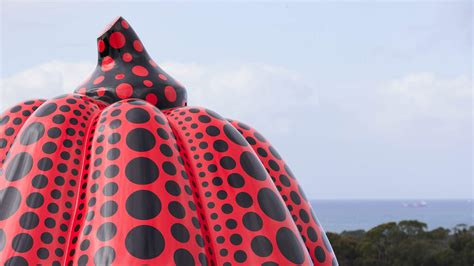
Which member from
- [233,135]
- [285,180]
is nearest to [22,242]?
[233,135]

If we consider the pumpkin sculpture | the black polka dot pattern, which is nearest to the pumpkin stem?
the pumpkin sculpture

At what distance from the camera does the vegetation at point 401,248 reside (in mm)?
12914

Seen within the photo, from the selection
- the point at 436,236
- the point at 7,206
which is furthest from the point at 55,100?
the point at 436,236

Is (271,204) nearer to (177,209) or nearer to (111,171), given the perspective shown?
(177,209)

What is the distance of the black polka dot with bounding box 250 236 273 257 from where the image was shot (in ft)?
10.3

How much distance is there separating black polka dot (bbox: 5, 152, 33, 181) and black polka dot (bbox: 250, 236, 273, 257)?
3.96 ft

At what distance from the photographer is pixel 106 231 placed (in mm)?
2924

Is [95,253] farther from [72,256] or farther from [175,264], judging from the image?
[175,264]

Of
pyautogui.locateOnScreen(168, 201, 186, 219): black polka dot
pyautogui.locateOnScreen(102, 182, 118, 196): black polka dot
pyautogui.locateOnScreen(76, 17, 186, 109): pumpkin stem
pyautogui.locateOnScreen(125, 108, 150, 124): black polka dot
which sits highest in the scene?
pyautogui.locateOnScreen(76, 17, 186, 109): pumpkin stem

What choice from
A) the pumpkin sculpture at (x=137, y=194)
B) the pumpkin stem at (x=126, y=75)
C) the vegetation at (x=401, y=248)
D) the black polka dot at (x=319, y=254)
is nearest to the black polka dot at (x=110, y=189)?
the pumpkin sculpture at (x=137, y=194)

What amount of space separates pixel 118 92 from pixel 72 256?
1289 mm

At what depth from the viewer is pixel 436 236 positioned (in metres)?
14.4

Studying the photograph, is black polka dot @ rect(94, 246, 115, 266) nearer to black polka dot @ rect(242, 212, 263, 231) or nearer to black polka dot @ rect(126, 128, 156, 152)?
black polka dot @ rect(126, 128, 156, 152)

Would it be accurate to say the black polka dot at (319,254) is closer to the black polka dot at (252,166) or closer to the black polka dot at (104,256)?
the black polka dot at (252,166)
